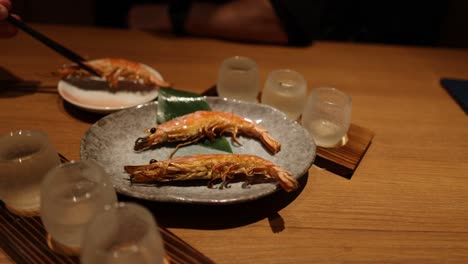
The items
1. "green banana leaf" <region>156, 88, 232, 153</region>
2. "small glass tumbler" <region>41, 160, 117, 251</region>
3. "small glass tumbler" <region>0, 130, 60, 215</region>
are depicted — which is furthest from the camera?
"green banana leaf" <region>156, 88, 232, 153</region>

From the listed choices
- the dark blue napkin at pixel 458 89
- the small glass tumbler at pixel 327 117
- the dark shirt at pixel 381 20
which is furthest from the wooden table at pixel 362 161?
the dark shirt at pixel 381 20

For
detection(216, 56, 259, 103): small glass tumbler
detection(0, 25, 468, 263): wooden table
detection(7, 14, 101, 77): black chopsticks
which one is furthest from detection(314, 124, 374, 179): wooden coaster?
detection(7, 14, 101, 77): black chopsticks

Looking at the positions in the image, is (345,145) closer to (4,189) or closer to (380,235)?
(380,235)

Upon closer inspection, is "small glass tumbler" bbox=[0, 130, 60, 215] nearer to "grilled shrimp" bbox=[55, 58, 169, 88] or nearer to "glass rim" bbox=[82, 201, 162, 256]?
"glass rim" bbox=[82, 201, 162, 256]

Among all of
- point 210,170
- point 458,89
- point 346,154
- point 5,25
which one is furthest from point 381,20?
point 5,25

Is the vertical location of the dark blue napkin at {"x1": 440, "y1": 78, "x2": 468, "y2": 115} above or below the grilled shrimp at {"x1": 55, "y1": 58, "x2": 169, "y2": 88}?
below

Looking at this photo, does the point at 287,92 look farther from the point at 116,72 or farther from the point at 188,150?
the point at 116,72

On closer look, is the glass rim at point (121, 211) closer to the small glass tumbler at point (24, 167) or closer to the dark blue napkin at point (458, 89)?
the small glass tumbler at point (24, 167)
